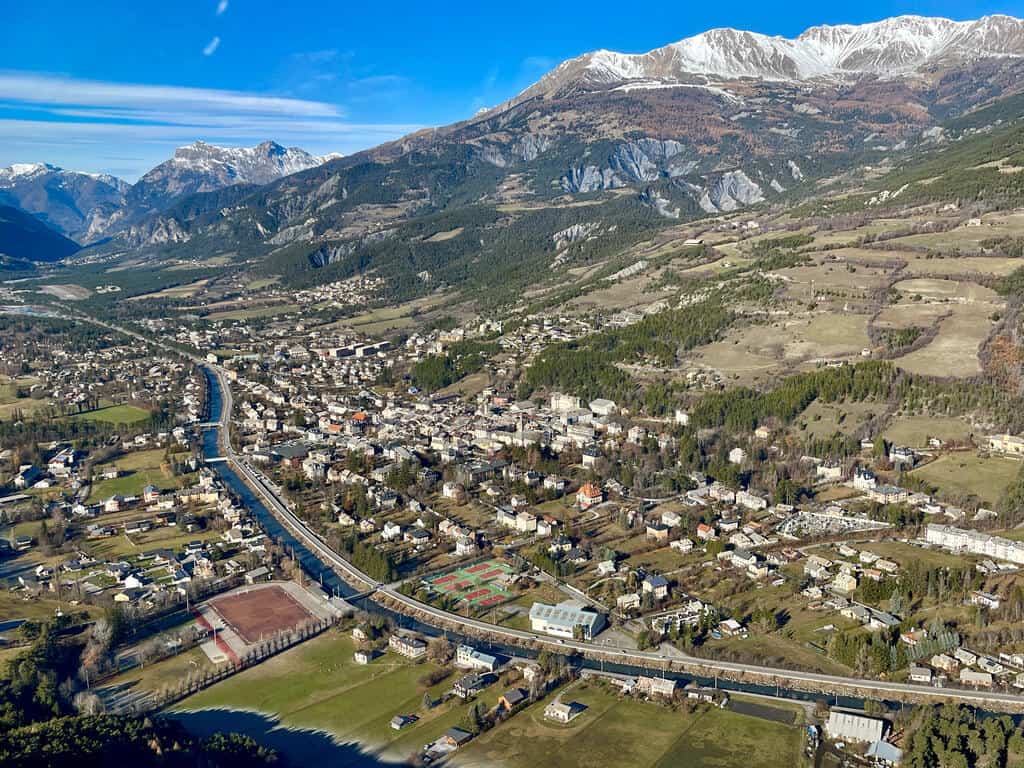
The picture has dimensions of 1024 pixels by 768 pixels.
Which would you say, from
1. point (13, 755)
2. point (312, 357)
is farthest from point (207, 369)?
point (13, 755)

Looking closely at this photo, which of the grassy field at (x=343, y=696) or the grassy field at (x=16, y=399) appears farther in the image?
the grassy field at (x=16, y=399)

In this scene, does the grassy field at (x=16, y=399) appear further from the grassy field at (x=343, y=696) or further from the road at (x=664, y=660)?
the grassy field at (x=343, y=696)

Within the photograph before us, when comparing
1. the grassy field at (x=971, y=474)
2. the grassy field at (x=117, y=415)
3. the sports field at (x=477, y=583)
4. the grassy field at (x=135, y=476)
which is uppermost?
the grassy field at (x=117, y=415)

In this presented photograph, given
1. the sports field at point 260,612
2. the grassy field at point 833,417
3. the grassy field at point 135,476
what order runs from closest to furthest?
the sports field at point 260,612
the grassy field at point 135,476
the grassy field at point 833,417

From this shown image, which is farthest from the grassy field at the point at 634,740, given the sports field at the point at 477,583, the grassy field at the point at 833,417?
the grassy field at the point at 833,417

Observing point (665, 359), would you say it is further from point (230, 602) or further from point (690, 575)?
point (230, 602)

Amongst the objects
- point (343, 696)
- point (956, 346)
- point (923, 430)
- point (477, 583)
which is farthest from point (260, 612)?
point (956, 346)

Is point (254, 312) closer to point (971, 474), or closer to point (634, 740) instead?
point (971, 474)
